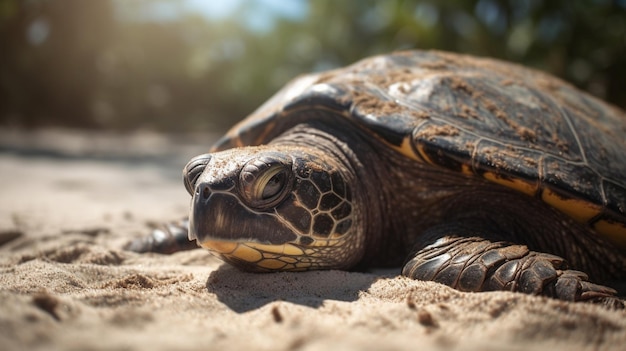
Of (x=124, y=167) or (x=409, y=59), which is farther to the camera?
(x=124, y=167)

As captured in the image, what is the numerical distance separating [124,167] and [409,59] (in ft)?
19.7

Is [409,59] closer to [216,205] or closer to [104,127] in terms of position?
[216,205]

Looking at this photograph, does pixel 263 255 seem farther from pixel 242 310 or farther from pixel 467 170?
pixel 467 170

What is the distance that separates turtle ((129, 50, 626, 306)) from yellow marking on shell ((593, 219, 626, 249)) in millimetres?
13

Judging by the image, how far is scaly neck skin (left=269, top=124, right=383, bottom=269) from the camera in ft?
7.97

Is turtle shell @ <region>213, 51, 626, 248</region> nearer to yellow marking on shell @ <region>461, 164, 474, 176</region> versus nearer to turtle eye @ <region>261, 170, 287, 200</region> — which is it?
yellow marking on shell @ <region>461, 164, 474, 176</region>

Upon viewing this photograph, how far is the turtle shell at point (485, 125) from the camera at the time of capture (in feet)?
7.95

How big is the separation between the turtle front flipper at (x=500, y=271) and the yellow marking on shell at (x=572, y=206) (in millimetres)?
415

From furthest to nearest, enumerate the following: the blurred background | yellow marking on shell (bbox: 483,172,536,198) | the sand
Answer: the blurred background → yellow marking on shell (bbox: 483,172,536,198) → the sand

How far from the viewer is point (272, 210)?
2123 mm

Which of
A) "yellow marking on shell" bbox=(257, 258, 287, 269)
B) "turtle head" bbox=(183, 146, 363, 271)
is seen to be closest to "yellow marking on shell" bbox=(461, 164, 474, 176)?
"turtle head" bbox=(183, 146, 363, 271)

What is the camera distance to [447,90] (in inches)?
112

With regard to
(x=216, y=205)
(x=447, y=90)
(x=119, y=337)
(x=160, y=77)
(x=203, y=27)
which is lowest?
(x=119, y=337)

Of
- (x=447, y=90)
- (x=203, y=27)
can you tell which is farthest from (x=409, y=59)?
(x=203, y=27)
